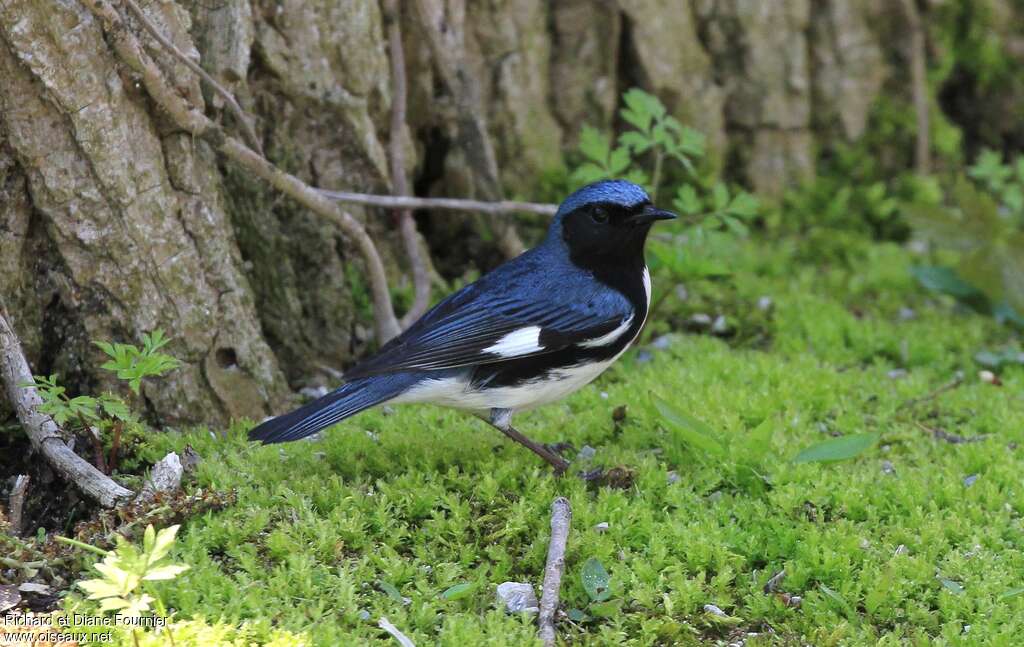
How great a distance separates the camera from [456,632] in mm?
3832

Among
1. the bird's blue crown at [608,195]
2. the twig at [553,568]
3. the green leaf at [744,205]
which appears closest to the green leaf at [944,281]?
the green leaf at [744,205]

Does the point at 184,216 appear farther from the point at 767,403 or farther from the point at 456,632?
the point at 767,403

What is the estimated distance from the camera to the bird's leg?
16.3ft

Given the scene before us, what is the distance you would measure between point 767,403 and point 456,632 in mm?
2414

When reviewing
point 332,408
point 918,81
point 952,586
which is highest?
point 918,81

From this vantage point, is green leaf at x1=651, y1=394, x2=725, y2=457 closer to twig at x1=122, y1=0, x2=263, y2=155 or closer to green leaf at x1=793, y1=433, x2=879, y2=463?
green leaf at x1=793, y1=433, x2=879, y2=463

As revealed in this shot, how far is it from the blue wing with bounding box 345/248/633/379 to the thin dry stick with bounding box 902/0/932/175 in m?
4.34

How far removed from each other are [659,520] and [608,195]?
4.96ft

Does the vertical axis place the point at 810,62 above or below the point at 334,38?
below

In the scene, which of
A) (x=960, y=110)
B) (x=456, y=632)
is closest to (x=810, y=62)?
(x=960, y=110)

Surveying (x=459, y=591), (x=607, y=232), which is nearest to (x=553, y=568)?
(x=459, y=591)

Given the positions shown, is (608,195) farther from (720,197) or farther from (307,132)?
(307,132)

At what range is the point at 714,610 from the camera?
161 inches

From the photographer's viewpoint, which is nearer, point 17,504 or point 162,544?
point 162,544
